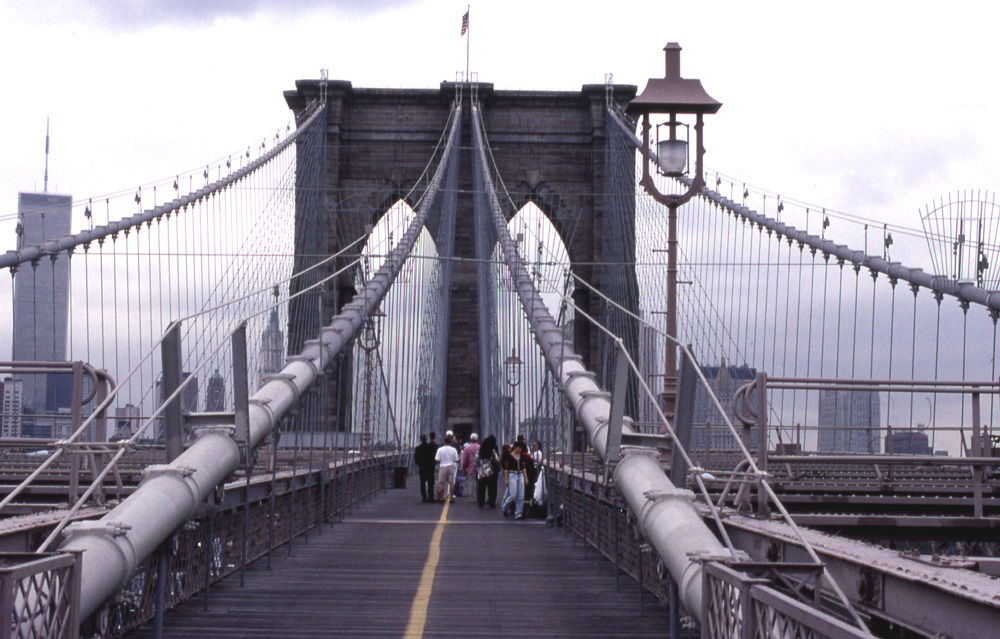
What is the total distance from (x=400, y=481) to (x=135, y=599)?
20.0 m

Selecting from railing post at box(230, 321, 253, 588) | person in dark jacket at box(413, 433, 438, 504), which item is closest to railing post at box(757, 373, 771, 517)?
railing post at box(230, 321, 253, 588)

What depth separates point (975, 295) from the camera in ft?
35.0

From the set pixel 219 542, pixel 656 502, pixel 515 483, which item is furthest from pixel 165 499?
A: pixel 515 483

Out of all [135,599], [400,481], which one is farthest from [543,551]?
[400,481]

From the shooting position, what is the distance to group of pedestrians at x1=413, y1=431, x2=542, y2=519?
16500 millimetres

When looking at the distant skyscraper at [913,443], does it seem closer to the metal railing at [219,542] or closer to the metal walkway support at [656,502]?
the metal walkway support at [656,502]

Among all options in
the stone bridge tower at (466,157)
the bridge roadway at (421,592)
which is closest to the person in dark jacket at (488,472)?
the bridge roadway at (421,592)

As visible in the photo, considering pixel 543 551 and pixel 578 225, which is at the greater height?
pixel 578 225

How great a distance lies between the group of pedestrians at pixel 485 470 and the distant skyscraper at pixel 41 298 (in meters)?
5.88

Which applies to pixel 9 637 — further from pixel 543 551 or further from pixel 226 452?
pixel 543 551

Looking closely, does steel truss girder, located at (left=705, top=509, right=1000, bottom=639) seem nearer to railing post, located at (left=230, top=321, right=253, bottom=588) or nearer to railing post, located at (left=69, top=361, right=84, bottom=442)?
railing post, located at (left=230, top=321, right=253, bottom=588)

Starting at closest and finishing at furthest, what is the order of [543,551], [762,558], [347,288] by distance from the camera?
[762,558] < [543,551] < [347,288]

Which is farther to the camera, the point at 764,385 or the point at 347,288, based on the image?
the point at 347,288

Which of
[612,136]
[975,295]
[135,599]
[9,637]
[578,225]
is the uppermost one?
[612,136]
